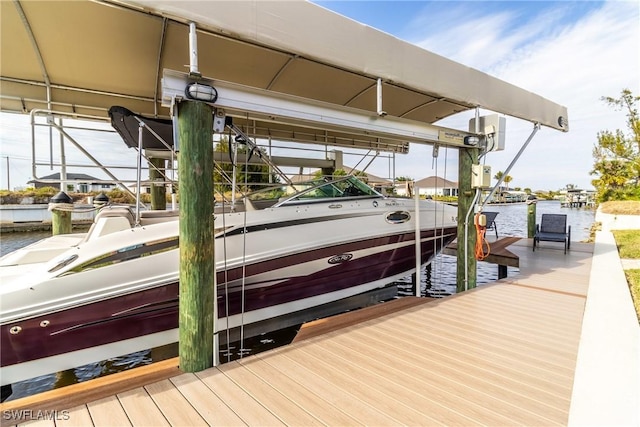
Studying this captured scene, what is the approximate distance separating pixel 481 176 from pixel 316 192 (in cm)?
219

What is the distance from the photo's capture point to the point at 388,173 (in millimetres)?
6566

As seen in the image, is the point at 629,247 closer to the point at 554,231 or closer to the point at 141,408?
the point at 554,231

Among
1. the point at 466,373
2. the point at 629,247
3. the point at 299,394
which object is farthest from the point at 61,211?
the point at 629,247

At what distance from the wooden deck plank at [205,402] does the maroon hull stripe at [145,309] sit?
99 centimetres

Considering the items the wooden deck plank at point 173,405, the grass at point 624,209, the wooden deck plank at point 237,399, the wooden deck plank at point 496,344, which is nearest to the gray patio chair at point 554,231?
the wooden deck plank at point 496,344

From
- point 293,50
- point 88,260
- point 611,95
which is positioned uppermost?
point 611,95

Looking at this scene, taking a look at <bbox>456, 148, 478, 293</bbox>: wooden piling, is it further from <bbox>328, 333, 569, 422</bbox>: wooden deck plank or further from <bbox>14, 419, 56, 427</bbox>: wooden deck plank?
<bbox>14, 419, 56, 427</bbox>: wooden deck plank

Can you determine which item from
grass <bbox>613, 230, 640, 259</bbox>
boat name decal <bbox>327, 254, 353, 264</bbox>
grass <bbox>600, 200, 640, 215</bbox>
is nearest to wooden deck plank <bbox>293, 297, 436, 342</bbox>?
boat name decal <bbox>327, 254, 353, 264</bbox>

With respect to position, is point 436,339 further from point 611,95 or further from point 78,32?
point 611,95

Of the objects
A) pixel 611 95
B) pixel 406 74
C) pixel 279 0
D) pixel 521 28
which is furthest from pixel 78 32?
pixel 611 95

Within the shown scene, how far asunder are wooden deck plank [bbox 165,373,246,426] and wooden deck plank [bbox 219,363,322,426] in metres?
0.18

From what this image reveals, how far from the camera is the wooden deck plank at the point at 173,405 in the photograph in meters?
1.71

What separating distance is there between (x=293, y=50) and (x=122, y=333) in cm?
288

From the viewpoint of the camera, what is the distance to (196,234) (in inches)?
85.4
